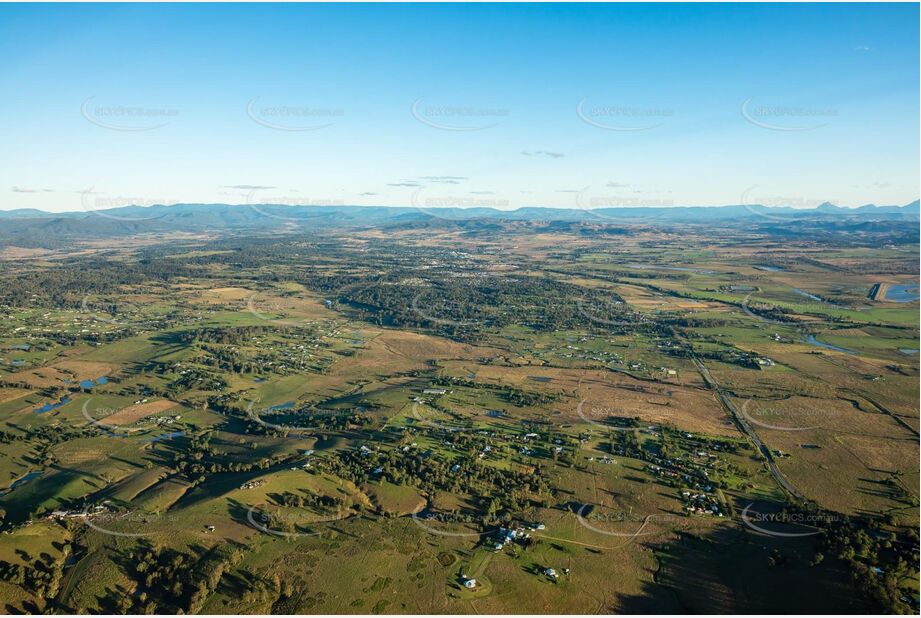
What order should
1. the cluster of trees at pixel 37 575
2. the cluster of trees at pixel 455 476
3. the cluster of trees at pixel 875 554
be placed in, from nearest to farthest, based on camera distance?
the cluster of trees at pixel 875 554 < the cluster of trees at pixel 37 575 < the cluster of trees at pixel 455 476

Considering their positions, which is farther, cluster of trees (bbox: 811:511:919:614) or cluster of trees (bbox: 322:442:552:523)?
cluster of trees (bbox: 322:442:552:523)

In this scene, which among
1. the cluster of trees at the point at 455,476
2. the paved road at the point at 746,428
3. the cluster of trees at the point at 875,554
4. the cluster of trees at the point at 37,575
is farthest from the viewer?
the paved road at the point at 746,428

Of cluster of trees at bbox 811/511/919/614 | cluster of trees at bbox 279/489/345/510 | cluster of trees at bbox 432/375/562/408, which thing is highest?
cluster of trees at bbox 432/375/562/408

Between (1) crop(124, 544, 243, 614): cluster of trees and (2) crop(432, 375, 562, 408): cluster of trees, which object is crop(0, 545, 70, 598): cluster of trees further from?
(2) crop(432, 375, 562, 408): cluster of trees

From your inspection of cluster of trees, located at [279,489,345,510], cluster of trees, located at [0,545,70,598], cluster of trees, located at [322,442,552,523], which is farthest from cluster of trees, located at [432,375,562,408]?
cluster of trees, located at [0,545,70,598]

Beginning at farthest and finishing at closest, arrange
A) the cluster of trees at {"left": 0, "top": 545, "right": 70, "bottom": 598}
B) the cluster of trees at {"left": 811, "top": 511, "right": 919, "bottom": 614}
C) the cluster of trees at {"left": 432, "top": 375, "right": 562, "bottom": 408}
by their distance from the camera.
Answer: the cluster of trees at {"left": 432, "top": 375, "right": 562, "bottom": 408} → the cluster of trees at {"left": 0, "top": 545, "right": 70, "bottom": 598} → the cluster of trees at {"left": 811, "top": 511, "right": 919, "bottom": 614}

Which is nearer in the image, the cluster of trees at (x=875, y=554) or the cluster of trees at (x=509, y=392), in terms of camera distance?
the cluster of trees at (x=875, y=554)

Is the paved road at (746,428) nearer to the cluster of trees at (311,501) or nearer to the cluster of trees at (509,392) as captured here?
the cluster of trees at (509,392)

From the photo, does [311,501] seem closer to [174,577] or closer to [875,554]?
[174,577]

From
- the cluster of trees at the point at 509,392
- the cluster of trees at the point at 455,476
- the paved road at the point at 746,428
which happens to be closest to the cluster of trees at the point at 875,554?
the paved road at the point at 746,428
